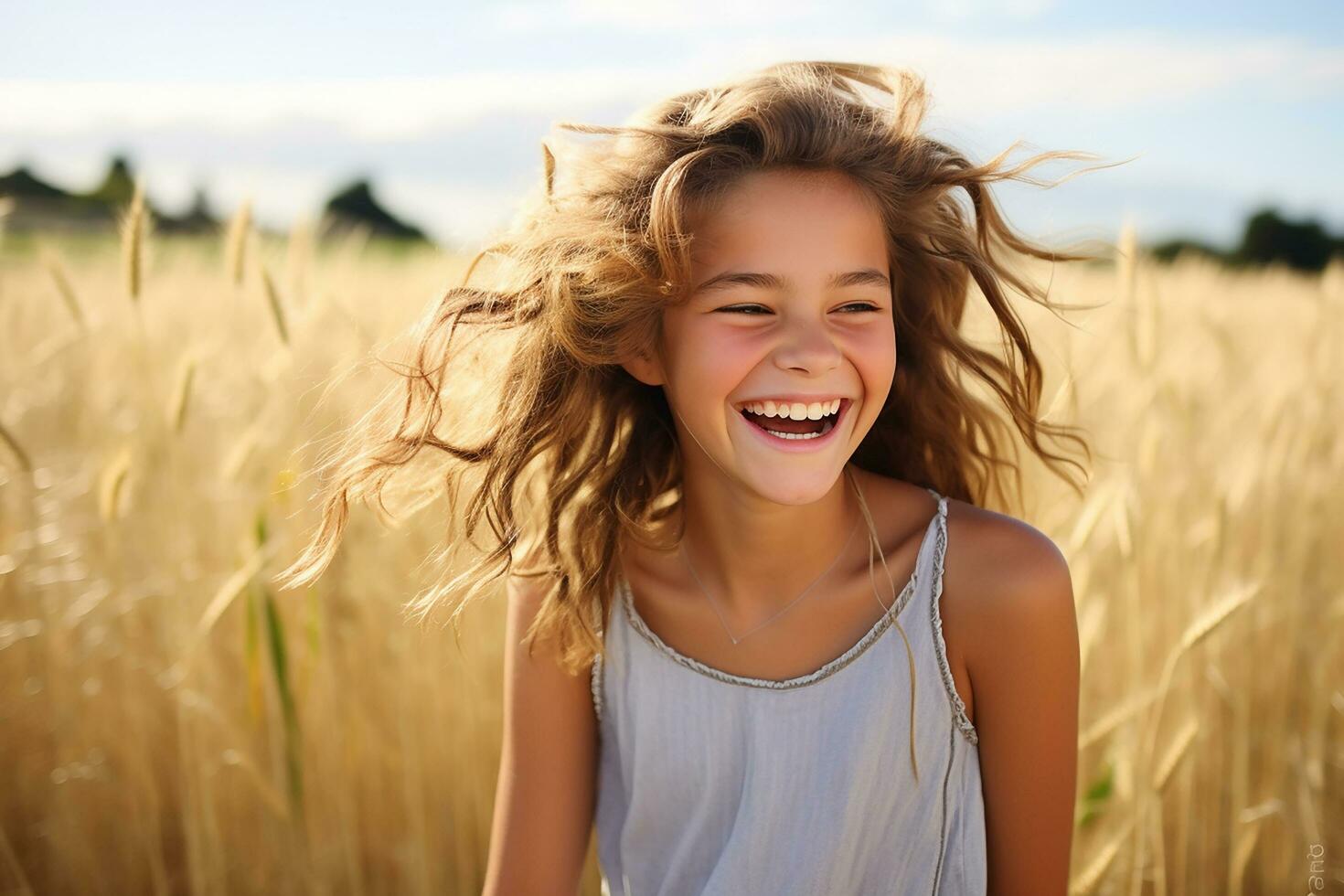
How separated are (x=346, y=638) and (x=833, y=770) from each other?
1432 millimetres

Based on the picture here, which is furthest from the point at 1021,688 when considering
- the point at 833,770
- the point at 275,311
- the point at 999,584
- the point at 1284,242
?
the point at 1284,242

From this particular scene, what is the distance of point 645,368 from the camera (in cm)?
156

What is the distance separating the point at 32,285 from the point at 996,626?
415 centimetres

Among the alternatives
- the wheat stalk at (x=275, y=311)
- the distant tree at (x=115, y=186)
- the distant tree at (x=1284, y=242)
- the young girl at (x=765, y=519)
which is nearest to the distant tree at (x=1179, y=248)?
the distant tree at (x=1284, y=242)

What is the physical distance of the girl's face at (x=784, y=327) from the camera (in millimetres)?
1365

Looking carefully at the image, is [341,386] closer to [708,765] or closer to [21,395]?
[21,395]

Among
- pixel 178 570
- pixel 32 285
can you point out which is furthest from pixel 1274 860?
pixel 32 285

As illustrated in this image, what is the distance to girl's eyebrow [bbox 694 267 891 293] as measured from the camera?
1.37m

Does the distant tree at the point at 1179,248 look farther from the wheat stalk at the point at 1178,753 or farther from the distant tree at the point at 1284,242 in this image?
the wheat stalk at the point at 1178,753

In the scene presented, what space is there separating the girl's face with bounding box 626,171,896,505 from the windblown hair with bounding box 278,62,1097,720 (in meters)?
0.04

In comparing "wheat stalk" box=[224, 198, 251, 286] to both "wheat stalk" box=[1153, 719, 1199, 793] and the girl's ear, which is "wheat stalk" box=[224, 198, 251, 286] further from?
"wheat stalk" box=[1153, 719, 1199, 793]

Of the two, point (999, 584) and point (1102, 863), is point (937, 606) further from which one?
point (1102, 863)

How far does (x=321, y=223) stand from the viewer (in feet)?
8.27

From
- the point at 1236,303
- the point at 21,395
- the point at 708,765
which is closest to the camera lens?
the point at 708,765
